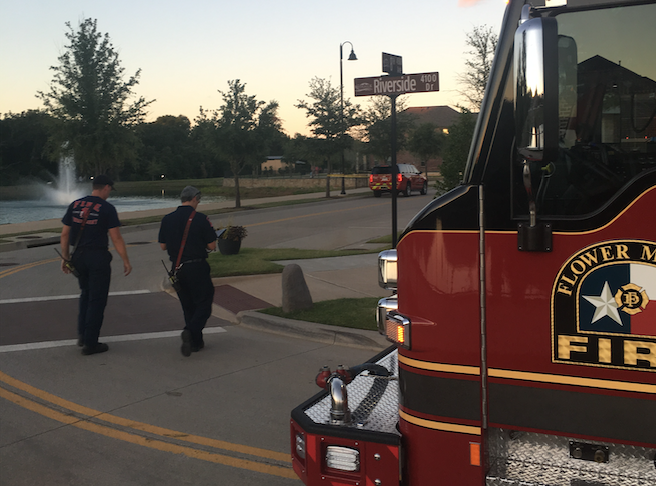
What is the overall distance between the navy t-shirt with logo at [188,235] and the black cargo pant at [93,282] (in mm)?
710

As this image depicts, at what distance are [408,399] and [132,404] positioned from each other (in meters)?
3.53

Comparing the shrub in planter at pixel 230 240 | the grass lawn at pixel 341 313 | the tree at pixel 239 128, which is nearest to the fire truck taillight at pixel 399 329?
the grass lawn at pixel 341 313

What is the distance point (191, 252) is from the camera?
22.3ft

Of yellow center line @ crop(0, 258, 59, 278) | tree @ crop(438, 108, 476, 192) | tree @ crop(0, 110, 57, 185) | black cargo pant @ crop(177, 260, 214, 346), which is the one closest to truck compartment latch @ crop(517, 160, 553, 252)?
black cargo pant @ crop(177, 260, 214, 346)

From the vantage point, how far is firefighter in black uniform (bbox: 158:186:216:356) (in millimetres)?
6809

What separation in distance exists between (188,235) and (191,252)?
182 mm

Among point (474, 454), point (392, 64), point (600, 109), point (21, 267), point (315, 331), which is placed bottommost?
point (315, 331)

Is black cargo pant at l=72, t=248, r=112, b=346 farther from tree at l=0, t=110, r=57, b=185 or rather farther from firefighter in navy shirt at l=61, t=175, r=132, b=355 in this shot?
tree at l=0, t=110, r=57, b=185

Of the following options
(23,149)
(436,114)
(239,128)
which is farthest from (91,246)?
(436,114)

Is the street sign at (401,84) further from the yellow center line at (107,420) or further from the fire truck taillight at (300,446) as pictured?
the fire truck taillight at (300,446)

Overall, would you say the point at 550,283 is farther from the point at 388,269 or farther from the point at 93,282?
the point at 93,282

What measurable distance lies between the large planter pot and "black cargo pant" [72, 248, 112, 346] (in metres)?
6.83

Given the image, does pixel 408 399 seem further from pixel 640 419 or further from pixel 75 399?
pixel 75 399

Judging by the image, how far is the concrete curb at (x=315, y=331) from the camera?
7180 mm
